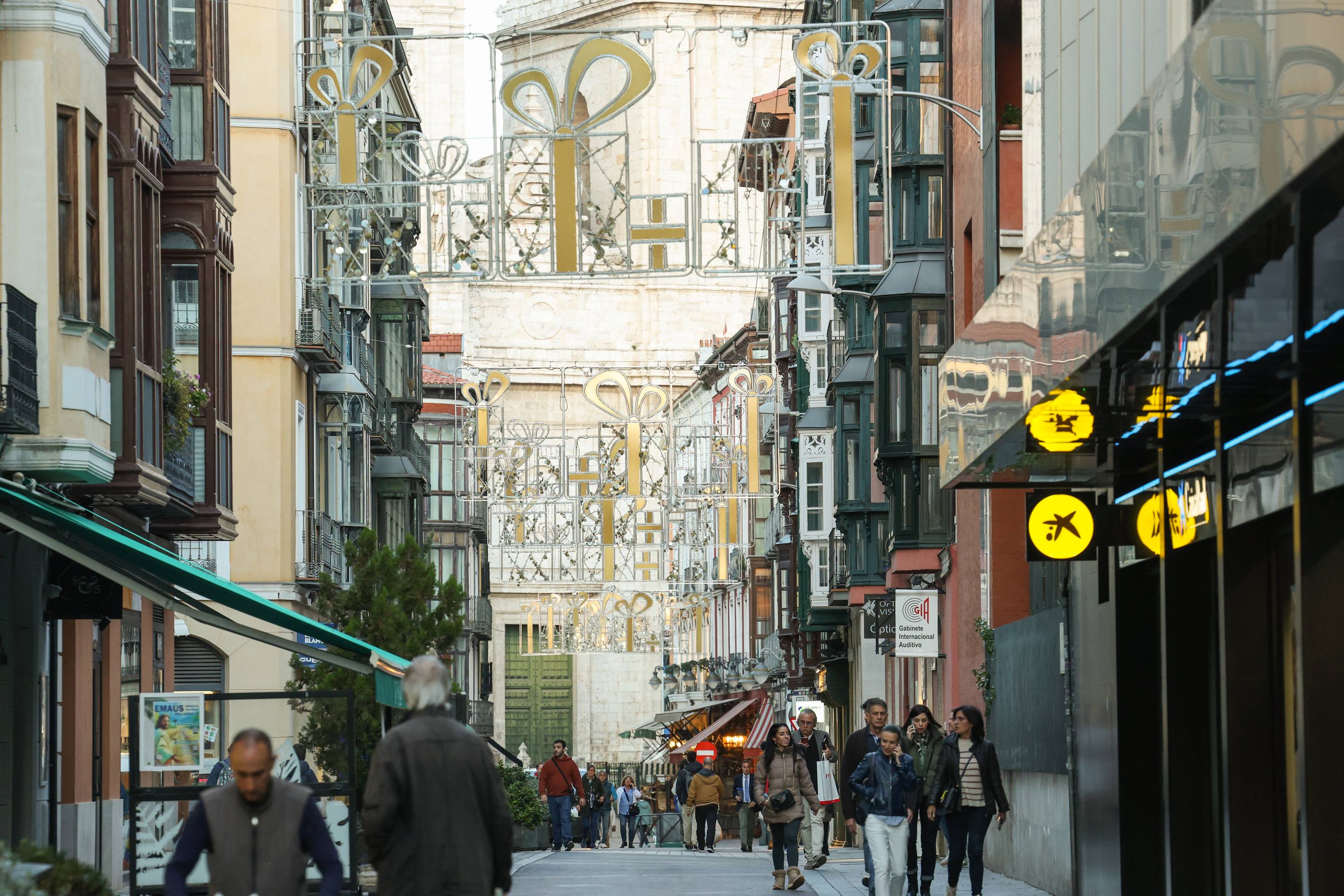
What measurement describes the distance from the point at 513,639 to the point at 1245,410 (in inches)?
3746

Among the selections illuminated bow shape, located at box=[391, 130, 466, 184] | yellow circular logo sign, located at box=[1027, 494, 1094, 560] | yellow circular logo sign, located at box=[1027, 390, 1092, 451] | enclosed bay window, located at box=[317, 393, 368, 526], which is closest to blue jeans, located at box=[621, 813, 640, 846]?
enclosed bay window, located at box=[317, 393, 368, 526]

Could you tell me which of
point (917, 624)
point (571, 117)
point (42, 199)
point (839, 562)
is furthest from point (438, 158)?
point (839, 562)

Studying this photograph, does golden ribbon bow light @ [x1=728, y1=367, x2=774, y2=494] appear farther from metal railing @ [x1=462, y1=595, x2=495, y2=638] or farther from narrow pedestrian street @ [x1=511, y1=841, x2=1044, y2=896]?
metal railing @ [x1=462, y1=595, x2=495, y2=638]

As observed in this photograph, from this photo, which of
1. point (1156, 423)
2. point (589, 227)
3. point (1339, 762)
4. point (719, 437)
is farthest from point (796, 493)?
point (1339, 762)

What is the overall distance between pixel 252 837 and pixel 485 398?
119 feet

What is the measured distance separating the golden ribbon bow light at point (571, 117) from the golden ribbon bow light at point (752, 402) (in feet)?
82.9

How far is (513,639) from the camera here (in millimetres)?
106812

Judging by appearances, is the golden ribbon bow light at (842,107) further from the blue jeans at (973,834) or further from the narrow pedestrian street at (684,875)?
the blue jeans at (973,834)

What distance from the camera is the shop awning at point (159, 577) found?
15219 millimetres

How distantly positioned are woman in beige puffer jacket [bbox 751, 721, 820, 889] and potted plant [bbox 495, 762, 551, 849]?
1110cm

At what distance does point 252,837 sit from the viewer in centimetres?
944

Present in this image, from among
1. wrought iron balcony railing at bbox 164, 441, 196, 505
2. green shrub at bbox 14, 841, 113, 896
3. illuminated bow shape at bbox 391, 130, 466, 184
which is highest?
illuminated bow shape at bbox 391, 130, 466, 184

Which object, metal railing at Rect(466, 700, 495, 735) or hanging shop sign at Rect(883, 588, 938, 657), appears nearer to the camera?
hanging shop sign at Rect(883, 588, 938, 657)

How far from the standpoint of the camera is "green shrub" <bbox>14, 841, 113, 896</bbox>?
10258 mm
